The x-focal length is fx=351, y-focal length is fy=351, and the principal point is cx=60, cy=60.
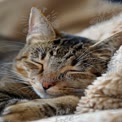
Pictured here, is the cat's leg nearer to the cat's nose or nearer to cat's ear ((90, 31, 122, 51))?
the cat's nose

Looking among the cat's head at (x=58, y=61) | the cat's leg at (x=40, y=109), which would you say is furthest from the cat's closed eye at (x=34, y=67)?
the cat's leg at (x=40, y=109)

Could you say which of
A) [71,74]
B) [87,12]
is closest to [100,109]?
[71,74]

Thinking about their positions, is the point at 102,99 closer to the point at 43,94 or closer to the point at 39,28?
the point at 43,94

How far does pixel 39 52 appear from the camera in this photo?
1060 mm

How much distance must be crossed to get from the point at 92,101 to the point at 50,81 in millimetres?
170

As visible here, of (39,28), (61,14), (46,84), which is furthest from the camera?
(61,14)

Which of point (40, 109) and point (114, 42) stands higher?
point (114, 42)

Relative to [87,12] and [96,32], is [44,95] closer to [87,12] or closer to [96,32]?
[96,32]

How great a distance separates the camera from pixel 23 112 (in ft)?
2.79

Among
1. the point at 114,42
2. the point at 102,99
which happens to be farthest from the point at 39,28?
the point at 102,99

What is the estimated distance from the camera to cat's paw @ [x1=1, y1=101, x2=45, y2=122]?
0.83 meters

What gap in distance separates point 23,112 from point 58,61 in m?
0.21

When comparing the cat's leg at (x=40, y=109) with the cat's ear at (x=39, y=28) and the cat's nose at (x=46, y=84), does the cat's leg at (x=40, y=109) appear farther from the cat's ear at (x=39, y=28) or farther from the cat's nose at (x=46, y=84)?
the cat's ear at (x=39, y=28)

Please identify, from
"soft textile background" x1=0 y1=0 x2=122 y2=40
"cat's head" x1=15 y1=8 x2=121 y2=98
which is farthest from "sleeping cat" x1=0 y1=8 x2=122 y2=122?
"soft textile background" x1=0 y1=0 x2=122 y2=40
